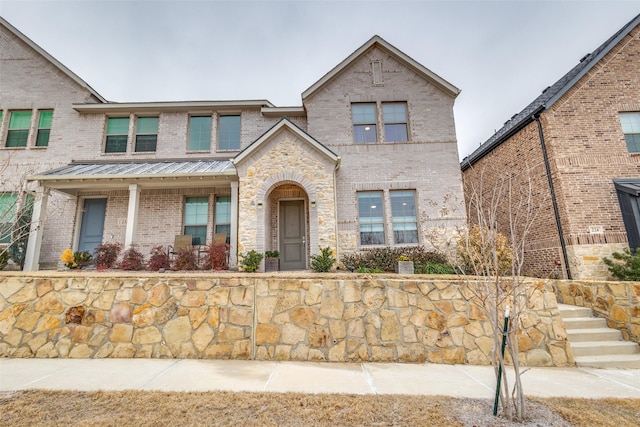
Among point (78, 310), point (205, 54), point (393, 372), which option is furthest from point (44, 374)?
point (205, 54)

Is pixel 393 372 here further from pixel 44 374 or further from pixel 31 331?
pixel 31 331

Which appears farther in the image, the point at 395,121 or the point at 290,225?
the point at 395,121

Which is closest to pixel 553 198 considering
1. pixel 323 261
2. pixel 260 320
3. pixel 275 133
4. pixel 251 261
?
pixel 323 261

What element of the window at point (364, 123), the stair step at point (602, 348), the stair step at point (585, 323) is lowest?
the stair step at point (602, 348)

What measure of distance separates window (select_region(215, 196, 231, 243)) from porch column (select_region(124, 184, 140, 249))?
268 centimetres

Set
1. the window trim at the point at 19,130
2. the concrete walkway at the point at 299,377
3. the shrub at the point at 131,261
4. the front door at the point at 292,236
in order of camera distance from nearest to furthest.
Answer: the concrete walkway at the point at 299,377, the shrub at the point at 131,261, the front door at the point at 292,236, the window trim at the point at 19,130

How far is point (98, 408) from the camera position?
115 inches

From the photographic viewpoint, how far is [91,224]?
11234 mm

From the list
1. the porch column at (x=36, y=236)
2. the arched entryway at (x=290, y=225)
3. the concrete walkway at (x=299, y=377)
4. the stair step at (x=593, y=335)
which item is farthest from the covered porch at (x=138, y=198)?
the stair step at (x=593, y=335)

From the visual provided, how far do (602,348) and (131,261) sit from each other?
39.4ft

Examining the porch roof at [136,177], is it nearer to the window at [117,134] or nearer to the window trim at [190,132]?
the window trim at [190,132]

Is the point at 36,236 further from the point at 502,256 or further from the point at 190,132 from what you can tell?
the point at 502,256

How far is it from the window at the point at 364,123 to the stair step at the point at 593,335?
852 cm

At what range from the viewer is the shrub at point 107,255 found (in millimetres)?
9805
